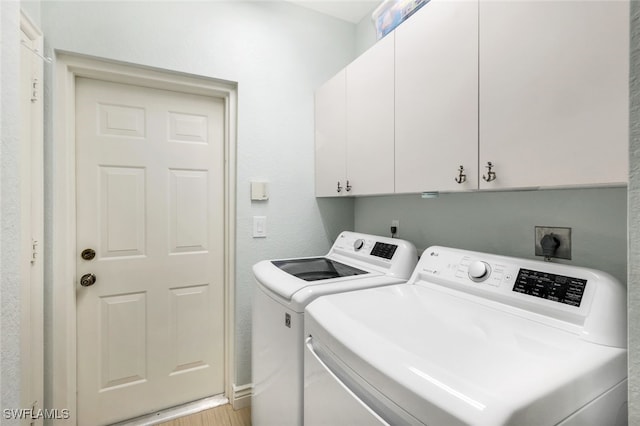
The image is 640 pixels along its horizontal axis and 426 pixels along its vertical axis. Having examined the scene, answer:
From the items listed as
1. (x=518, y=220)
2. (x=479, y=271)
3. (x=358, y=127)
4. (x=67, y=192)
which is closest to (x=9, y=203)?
(x=67, y=192)

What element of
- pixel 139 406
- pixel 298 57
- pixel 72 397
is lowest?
pixel 139 406

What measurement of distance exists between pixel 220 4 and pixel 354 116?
43.6 inches

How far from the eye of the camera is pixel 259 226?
193 centimetres

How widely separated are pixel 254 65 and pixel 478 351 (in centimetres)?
196

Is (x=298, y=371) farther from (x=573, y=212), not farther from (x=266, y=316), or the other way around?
(x=573, y=212)

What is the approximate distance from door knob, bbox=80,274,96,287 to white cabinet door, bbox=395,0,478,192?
69.8 inches

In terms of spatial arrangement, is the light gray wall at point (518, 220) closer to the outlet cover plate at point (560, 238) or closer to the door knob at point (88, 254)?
→ the outlet cover plate at point (560, 238)

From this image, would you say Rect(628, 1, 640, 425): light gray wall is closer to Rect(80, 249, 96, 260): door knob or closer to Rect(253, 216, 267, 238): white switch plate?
Rect(253, 216, 267, 238): white switch plate

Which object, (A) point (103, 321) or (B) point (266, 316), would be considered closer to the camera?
(B) point (266, 316)

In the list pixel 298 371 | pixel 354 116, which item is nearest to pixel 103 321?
pixel 298 371

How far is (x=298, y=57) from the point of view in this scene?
2.04 metres

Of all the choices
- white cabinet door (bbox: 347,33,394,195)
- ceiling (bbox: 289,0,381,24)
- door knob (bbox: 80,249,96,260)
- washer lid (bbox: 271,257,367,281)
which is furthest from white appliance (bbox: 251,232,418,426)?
ceiling (bbox: 289,0,381,24)

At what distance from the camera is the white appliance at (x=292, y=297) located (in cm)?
108

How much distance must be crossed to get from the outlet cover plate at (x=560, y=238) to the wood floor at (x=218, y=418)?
1.84 meters
